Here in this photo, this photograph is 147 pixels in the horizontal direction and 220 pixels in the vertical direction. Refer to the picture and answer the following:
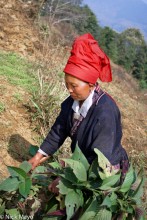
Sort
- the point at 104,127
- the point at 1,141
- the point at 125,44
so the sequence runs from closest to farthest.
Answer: the point at 104,127, the point at 1,141, the point at 125,44

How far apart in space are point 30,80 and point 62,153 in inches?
64.8

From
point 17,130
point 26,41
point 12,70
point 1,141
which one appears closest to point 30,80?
point 12,70

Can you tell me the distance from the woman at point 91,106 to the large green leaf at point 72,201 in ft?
1.00

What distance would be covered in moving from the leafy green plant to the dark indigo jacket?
289mm

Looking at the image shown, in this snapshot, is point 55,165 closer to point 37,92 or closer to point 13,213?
point 13,213

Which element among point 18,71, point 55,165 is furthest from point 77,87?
point 18,71

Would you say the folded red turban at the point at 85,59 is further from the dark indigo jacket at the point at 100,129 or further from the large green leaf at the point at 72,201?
the large green leaf at the point at 72,201

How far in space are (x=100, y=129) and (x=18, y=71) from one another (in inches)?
117

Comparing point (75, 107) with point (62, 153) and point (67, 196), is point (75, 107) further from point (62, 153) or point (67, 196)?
point (62, 153)

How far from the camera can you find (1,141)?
2.84m

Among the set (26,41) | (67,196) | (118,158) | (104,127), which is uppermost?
(104,127)

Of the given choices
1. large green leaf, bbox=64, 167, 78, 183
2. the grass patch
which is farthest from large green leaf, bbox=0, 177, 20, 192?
the grass patch

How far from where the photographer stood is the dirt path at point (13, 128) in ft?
8.91

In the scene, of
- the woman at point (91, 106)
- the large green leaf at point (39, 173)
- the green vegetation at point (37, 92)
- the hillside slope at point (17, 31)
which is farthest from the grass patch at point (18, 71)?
the large green leaf at point (39, 173)
